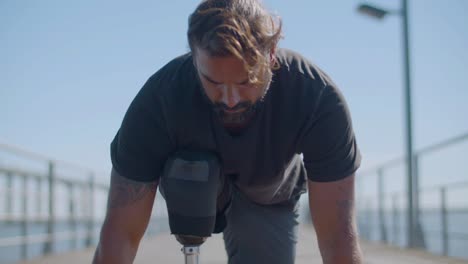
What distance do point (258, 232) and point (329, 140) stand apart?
0.82 m

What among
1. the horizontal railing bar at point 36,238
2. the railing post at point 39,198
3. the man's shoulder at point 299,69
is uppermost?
the man's shoulder at point 299,69

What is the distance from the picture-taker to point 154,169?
2.38m

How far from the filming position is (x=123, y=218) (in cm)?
236

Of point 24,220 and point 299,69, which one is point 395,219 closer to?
point 24,220

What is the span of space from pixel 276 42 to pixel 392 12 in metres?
6.63

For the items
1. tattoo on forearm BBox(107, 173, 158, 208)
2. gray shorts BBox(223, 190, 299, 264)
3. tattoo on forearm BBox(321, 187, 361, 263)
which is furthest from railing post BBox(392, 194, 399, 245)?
tattoo on forearm BBox(107, 173, 158, 208)

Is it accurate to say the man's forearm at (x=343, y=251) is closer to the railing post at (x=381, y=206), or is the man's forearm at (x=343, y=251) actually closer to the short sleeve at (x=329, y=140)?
the short sleeve at (x=329, y=140)

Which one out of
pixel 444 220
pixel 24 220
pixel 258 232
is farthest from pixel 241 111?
pixel 444 220

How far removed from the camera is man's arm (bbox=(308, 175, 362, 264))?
7.82 ft

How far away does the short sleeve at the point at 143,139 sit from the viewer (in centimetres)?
229

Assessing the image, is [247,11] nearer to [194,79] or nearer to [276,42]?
[276,42]

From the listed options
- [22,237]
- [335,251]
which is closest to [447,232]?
[22,237]

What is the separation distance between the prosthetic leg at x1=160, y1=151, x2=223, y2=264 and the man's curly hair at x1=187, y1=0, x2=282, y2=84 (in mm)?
400

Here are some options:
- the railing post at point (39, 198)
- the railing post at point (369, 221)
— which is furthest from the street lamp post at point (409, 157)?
the railing post at point (39, 198)
